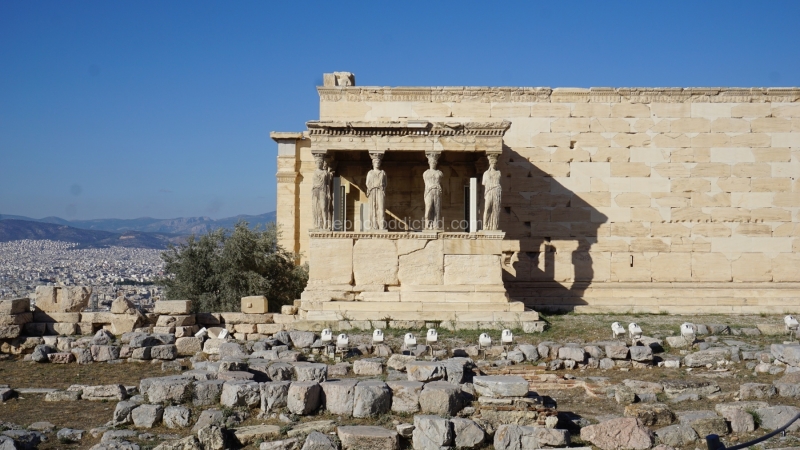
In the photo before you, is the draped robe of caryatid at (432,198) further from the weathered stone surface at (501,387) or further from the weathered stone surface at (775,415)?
the weathered stone surface at (775,415)

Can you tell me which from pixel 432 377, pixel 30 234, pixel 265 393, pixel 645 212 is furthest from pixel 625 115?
pixel 30 234

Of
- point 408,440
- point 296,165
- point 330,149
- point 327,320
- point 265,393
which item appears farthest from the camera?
Result: point 296,165

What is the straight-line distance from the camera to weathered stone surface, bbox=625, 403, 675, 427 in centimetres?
911

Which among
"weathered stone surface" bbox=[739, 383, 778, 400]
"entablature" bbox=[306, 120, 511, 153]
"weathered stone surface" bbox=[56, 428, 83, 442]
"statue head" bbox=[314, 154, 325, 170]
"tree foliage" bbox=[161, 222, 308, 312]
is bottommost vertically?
"weathered stone surface" bbox=[56, 428, 83, 442]

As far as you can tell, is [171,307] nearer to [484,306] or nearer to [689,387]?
[484,306]

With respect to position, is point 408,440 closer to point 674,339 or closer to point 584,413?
point 584,413

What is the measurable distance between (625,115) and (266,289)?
961 centimetres

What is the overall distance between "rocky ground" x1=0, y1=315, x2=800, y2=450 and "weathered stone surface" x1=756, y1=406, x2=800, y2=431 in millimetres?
14

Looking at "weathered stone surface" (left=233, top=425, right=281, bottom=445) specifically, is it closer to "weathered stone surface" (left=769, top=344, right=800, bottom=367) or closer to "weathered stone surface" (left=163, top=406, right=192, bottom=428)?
"weathered stone surface" (left=163, top=406, right=192, bottom=428)

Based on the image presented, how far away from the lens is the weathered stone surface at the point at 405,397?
918cm

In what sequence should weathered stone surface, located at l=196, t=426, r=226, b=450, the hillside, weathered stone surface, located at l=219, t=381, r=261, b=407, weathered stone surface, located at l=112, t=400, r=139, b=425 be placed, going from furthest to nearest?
the hillside
weathered stone surface, located at l=219, t=381, r=261, b=407
weathered stone surface, located at l=112, t=400, r=139, b=425
weathered stone surface, located at l=196, t=426, r=226, b=450

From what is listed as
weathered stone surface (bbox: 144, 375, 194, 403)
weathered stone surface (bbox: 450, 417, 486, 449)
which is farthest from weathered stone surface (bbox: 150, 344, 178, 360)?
weathered stone surface (bbox: 450, 417, 486, 449)

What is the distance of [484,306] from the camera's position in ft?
52.9

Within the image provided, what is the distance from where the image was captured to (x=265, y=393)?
367 inches
